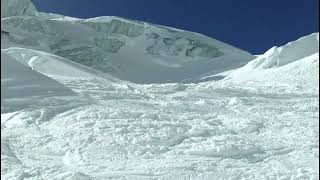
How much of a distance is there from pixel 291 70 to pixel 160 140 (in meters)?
14.0

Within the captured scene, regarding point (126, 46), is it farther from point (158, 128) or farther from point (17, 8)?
point (158, 128)

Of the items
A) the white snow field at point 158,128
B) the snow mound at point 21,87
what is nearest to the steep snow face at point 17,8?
the white snow field at point 158,128

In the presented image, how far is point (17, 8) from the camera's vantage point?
198ft

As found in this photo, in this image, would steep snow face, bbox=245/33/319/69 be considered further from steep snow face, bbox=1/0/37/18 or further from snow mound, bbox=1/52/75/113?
steep snow face, bbox=1/0/37/18

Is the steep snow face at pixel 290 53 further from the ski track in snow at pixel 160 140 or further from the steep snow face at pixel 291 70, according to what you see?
the ski track in snow at pixel 160 140

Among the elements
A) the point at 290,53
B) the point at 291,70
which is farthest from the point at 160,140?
the point at 290,53

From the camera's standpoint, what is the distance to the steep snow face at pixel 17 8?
2351 inches

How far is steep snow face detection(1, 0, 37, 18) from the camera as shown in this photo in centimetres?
5972

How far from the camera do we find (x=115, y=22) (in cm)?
5900

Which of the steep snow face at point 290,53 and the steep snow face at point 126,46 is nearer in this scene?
the steep snow face at point 290,53

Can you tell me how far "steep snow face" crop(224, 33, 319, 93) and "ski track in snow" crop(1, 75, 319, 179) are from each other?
542 cm

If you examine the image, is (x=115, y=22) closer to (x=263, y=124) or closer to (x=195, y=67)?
(x=195, y=67)

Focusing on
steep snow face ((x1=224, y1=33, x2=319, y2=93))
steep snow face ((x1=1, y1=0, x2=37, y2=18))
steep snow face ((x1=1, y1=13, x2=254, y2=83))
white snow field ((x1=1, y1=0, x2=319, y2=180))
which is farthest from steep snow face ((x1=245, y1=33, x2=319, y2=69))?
steep snow face ((x1=1, y1=0, x2=37, y2=18))

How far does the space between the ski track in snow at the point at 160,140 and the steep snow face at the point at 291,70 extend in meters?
5.42
